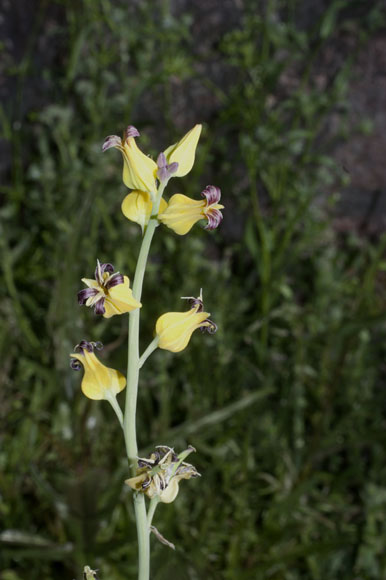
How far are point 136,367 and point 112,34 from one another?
7.22 ft

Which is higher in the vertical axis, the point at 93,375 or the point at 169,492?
the point at 93,375

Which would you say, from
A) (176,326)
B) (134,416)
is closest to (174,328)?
(176,326)

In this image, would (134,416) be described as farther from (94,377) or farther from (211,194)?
(211,194)

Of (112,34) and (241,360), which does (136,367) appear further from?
(112,34)

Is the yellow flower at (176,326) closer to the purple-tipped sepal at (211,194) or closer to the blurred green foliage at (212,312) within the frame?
the purple-tipped sepal at (211,194)

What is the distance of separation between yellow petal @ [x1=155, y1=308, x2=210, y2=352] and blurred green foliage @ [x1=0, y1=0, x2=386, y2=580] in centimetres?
83

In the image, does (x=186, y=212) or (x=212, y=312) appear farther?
(x=212, y=312)

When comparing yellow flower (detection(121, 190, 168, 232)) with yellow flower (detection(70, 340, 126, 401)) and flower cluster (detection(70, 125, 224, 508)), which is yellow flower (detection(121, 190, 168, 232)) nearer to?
flower cluster (detection(70, 125, 224, 508))

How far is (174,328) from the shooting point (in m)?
0.71

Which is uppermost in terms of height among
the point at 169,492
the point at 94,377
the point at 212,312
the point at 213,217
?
the point at 212,312

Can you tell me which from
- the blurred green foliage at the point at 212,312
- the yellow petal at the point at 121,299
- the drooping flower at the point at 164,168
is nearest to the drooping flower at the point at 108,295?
the yellow petal at the point at 121,299

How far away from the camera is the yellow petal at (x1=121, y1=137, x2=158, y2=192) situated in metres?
0.69

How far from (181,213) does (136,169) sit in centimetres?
6

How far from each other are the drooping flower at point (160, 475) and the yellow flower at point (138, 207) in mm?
224
